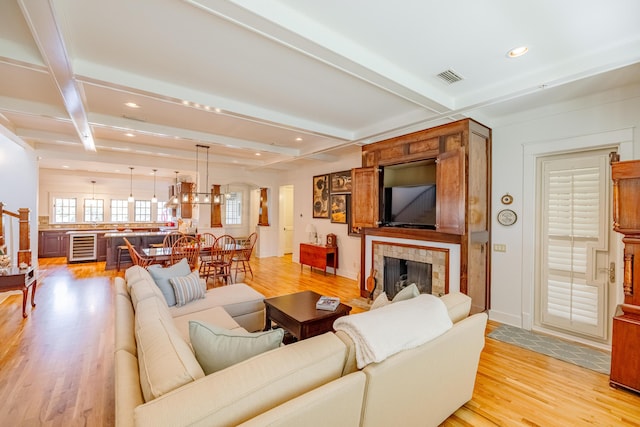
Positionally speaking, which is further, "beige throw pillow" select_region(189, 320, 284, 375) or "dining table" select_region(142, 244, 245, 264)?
"dining table" select_region(142, 244, 245, 264)

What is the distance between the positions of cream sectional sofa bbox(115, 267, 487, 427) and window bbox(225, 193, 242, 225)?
326 inches

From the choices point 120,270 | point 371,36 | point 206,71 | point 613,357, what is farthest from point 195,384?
point 120,270

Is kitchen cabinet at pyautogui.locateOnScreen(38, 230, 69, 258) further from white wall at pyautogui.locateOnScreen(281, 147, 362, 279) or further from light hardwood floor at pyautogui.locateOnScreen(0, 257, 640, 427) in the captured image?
white wall at pyautogui.locateOnScreen(281, 147, 362, 279)

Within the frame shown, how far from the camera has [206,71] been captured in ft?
9.10

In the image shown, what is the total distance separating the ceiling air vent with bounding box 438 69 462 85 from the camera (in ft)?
9.07

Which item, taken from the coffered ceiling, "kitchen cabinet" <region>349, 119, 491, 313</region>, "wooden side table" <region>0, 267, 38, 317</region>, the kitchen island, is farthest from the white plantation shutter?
the kitchen island

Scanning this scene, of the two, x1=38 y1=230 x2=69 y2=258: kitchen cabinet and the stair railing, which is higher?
the stair railing

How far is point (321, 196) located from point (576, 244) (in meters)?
4.87

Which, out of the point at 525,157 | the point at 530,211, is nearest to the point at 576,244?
the point at 530,211

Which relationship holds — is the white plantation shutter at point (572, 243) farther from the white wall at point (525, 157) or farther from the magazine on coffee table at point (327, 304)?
the magazine on coffee table at point (327, 304)

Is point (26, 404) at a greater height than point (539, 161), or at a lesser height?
lesser

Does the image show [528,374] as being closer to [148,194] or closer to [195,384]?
[195,384]

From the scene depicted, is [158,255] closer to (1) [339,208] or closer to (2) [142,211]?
(1) [339,208]

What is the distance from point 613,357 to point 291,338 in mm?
2820
